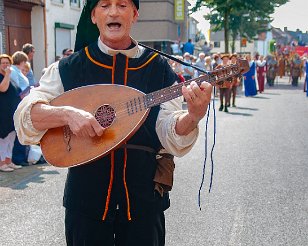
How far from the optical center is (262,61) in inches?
938

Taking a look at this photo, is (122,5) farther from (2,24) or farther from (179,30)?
(179,30)

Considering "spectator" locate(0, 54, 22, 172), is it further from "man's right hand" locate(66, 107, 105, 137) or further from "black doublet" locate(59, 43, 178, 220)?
"man's right hand" locate(66, 107, 105, 137)

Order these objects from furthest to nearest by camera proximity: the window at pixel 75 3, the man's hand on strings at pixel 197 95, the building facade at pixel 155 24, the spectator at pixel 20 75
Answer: the building facade at pixel 155 24 < the window at pixel 75 3 < the spectator at pixel 20 75 < the man's hand on strings at pixel 197 95

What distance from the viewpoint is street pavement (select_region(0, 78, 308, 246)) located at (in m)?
4.38

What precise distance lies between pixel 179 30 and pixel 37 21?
2083 cm

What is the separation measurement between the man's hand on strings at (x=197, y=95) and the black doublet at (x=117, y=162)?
273mm

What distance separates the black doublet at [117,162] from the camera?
2.29 metres

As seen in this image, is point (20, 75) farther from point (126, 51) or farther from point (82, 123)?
point (82, 123)

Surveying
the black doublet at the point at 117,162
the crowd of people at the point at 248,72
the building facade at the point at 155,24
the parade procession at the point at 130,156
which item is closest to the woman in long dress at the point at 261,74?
the crowd of people at the point at 248,72

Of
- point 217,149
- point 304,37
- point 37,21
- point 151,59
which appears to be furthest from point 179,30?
point 304,37

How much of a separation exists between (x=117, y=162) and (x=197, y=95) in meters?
0.52

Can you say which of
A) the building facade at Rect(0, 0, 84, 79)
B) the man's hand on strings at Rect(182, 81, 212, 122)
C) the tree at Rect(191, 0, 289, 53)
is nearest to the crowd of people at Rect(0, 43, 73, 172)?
the man's hand on strings at Rect(182, 81, 212, 122)

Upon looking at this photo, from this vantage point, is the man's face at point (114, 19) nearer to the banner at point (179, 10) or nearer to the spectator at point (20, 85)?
the spectator at point (20, 85)

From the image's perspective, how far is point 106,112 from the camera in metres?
2.34
